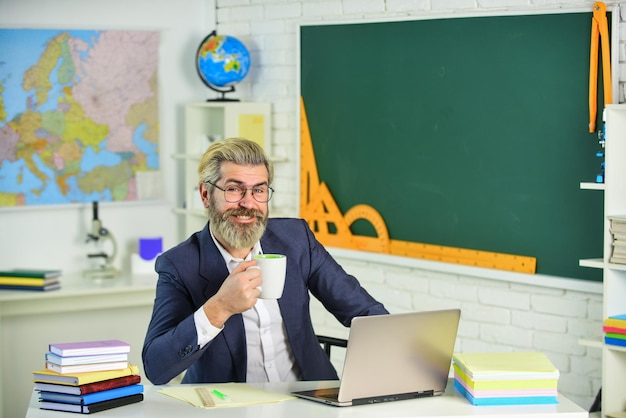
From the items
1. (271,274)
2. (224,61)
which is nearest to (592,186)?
(271,274)

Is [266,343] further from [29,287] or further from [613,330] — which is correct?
[29,287]

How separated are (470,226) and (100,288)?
1744 millimetres

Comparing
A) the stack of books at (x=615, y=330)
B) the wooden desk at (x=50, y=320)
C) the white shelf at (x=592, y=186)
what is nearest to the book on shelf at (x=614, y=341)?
the stack of books at (x=615, y=330)

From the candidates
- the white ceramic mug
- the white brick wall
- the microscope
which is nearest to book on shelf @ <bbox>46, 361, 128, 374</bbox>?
the white ceramic mug

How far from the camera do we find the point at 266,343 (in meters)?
2.88

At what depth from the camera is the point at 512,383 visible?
93.0 inches

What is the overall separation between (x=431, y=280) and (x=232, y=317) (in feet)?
5.57

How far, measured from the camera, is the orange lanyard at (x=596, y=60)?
3561 mm

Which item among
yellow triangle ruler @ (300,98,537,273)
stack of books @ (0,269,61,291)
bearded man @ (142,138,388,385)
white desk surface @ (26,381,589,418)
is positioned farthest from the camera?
stack of books @ (0,269,61,291)

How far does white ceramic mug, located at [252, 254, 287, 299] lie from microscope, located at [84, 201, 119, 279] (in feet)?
8.55

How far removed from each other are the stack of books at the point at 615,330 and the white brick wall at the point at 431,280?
25cm

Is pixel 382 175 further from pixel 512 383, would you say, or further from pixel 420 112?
pixel 512 383

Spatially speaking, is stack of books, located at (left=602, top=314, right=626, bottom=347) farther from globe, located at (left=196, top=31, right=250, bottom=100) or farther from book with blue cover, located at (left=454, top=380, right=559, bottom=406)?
globe, located at (left=196, top=31, right=250, bottom=100)

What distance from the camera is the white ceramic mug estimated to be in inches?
93.4
